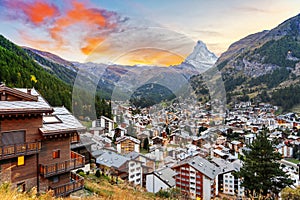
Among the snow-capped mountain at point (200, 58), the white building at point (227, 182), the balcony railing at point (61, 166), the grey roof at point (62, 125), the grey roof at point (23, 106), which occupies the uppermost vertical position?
the snow-capped mountain at point (200, 58)

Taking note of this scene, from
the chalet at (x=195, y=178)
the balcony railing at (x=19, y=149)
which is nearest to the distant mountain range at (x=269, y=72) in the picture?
the chalet at (x=195, y=178)

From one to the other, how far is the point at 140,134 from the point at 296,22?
127 meters

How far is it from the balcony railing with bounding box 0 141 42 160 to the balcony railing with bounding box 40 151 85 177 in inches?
21.4

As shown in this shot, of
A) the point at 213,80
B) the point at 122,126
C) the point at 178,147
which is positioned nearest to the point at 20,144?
the point at 122,126

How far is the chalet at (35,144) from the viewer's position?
212 inches

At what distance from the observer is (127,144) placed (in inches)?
167

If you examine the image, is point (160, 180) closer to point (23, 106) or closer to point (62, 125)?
point (62, 125)

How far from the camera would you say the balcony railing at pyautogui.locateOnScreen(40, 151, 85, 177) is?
6.06 m

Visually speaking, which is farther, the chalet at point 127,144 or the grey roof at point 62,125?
the grey roof at point 62,125

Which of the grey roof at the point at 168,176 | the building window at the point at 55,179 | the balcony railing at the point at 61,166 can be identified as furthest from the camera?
the grey roof at the point at 168,176

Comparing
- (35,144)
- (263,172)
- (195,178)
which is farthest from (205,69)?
(195,178)

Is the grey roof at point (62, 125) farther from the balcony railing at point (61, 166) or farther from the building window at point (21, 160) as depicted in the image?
the balcony railing at point (61, 166)

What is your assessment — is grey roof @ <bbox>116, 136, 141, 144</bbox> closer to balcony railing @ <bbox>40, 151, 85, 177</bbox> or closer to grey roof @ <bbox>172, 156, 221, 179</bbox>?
balcony railing @ <bbox>40, 151, 85, 177</bbox>

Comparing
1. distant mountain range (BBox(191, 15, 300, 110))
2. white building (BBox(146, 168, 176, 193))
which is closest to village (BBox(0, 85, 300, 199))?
white building (BBox(146, 168, 176, 193))
